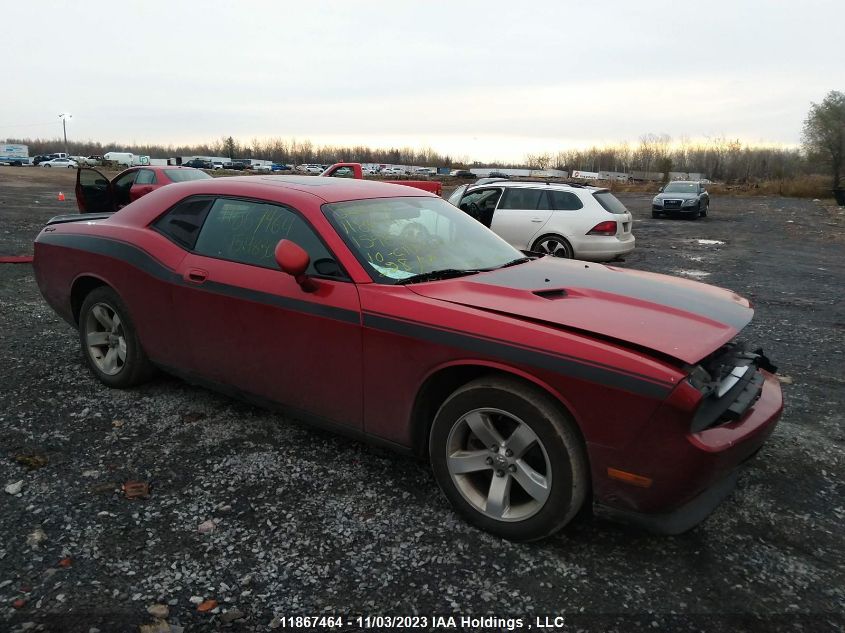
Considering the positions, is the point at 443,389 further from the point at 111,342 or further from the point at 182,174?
the point at 182,174

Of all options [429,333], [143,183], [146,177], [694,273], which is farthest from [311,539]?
[146,177]

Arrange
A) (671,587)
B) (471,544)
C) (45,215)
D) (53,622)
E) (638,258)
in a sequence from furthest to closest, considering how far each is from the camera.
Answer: (45,215), (638,258), (471,544), (671,587), (53,622)

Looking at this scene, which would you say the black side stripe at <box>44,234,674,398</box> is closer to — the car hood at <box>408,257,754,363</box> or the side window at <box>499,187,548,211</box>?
the car hood at <box>408,257,754,363</box>

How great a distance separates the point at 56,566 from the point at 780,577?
309cm

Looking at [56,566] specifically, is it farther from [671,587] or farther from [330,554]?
[671,587]

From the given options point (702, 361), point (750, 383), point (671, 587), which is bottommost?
point (671, 587)

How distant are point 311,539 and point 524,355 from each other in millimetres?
1300

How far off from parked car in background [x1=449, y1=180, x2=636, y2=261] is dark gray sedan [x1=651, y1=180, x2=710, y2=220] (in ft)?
49.7

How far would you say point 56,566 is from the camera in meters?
2.46

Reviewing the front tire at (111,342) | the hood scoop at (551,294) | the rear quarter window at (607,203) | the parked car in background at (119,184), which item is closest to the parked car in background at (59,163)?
the parked car in background at (119,184)

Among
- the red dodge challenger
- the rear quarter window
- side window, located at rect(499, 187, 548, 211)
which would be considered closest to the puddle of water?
the rear quarter window

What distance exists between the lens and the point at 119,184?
45.7 feet

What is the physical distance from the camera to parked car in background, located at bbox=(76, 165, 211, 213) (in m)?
10.6

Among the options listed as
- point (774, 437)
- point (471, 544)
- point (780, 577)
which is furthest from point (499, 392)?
point (774, 437)
